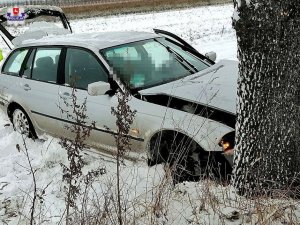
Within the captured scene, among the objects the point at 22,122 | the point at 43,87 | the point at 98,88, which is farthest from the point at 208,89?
the point at 22,122

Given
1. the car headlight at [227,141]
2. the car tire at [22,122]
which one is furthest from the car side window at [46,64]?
the car headlight at [227,141]

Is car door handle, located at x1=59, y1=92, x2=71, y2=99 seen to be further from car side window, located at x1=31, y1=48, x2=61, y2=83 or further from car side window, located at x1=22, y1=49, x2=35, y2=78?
car side window, located at x1=22, y1=49, x2=35, y2=78

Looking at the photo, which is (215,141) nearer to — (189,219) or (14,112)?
(189,219)

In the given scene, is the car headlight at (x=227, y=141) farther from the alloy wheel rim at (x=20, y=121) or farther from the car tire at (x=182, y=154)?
the alloy wheel rim at (x=20, y=121)

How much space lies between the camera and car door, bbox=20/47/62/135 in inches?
229

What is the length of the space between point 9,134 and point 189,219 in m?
4.42

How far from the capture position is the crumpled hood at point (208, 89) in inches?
175

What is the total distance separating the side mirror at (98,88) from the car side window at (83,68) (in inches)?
12.5

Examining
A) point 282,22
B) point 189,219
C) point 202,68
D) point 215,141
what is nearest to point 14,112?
point 202,68

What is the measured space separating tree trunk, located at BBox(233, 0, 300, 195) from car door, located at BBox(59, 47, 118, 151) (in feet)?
7.15

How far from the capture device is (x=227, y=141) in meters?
4.22

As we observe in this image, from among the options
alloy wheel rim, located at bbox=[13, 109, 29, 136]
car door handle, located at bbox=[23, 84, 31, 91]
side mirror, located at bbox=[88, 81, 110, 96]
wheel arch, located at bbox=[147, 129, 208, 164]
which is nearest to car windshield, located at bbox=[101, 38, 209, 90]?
side mirror, located at bbox=[88, 81, 110, 96]

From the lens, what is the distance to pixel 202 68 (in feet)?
18.5

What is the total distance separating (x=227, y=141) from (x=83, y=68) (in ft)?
7.01
